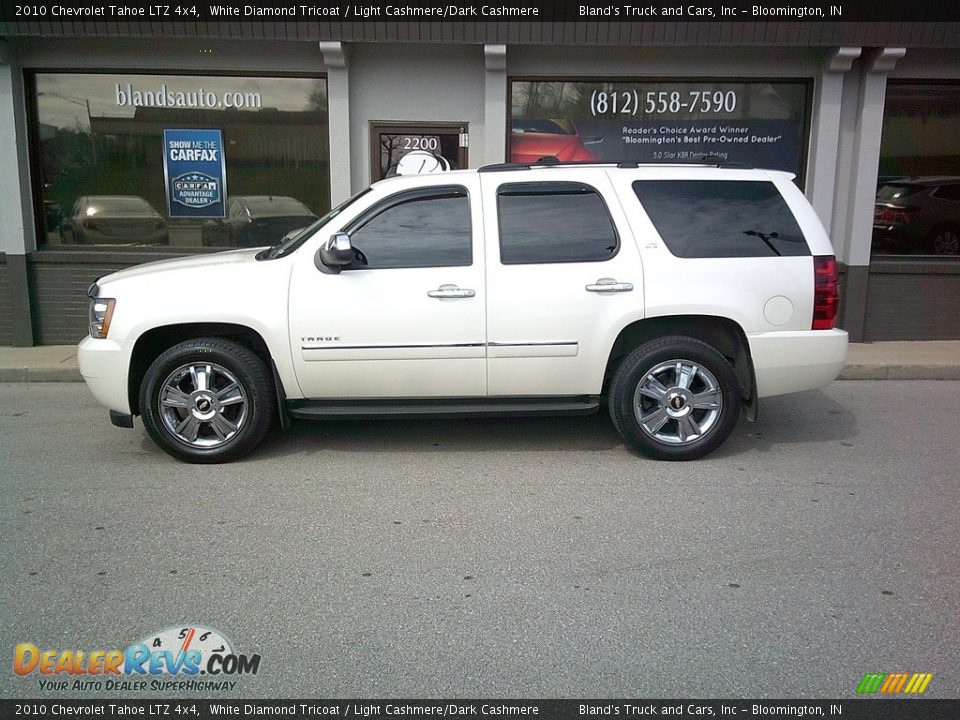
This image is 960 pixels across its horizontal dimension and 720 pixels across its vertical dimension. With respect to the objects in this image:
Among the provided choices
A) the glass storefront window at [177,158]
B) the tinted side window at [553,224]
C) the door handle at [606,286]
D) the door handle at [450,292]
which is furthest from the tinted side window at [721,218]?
the glass storefront window at [177,158]

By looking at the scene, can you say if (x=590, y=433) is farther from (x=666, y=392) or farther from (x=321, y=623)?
(x=321, y=623)

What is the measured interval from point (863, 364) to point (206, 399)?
21.0 ft

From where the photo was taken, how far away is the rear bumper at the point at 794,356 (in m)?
5.52

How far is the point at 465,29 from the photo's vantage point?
8695 mm

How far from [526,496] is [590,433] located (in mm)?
1457

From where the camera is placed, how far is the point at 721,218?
5609 mm

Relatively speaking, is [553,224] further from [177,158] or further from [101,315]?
[177,158]

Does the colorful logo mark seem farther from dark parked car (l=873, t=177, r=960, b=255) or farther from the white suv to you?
dark parked car (l=873, t=177, r=960, b=255)

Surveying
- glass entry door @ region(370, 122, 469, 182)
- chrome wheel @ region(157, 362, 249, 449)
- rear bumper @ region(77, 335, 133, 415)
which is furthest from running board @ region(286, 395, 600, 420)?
glass entry door @ region(370, 122, 469, 182)

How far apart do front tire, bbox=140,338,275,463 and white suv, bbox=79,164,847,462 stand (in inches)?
0.5

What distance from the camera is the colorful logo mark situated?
119 inches
